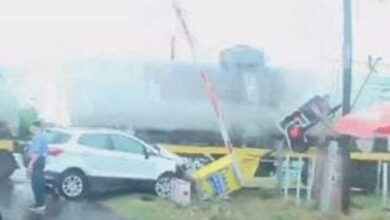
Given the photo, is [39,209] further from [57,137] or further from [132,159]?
[132,159]

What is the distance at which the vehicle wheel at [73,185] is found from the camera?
35.7ft

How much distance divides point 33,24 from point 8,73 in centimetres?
46

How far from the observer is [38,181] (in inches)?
426

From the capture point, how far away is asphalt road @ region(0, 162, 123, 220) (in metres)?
10.9

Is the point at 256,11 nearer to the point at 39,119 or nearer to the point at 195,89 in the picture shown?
the point at 195,89

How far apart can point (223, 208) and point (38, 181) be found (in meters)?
1.58

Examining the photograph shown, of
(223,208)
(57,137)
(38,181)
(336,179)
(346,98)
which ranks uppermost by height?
(346,98)

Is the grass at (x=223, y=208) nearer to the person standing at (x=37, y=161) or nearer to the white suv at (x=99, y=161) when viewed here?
the white suv at (x=99, y=161)

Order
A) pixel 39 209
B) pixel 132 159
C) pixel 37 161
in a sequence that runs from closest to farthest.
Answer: pixel 37 161
pixel 39 209
pixel 132 159

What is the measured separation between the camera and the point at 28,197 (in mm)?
10859

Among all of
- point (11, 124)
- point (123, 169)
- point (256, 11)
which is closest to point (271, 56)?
point (256, 11)

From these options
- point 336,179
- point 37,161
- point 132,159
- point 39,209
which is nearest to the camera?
point 37,161

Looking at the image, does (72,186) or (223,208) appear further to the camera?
(223,208)

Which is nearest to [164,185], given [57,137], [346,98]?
[57,137]
